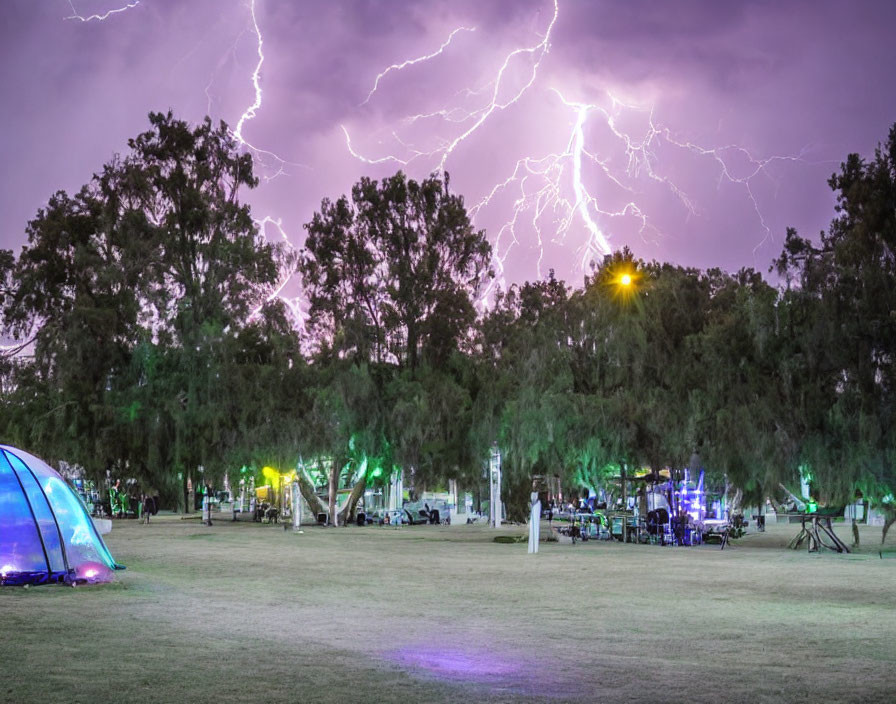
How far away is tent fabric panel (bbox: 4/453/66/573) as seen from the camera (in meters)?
15.8

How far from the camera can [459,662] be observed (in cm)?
912

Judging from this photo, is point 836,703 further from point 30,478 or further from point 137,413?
point 137,413

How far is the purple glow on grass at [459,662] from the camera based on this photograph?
851 cm

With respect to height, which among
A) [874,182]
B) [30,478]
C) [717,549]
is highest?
[874,182]

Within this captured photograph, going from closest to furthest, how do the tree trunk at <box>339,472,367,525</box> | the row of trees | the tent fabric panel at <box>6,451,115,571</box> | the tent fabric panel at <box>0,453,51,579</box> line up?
the tent fabric panel at <box>0,453,51,579</box>, the tent fabric panel at <box>6,451,115,571</box>, the row of trees, the tree trunk at <box>339,472,367,525</box>

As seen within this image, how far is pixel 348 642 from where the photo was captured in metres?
10.2

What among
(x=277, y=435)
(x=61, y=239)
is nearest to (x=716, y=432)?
(x=277, y=435)

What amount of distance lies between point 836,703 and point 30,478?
1310cm

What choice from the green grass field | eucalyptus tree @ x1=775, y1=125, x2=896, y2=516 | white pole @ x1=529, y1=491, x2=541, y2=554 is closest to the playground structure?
eucalyptus tree @ x1=775, y1=125, x2=896, y2=516

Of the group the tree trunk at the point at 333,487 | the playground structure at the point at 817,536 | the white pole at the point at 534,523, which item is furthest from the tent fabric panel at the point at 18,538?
the tree trunk at the point at 333,487

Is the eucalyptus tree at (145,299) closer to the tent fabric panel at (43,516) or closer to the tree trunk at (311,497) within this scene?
the tree trunk at (311,497)

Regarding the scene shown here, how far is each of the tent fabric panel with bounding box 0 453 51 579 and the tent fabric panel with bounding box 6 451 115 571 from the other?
1.36 ft

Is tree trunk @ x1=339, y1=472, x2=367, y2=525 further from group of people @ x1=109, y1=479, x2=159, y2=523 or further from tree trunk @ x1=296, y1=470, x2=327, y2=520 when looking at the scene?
group of people @ x1=109, y1=479, x2=159, y2=523

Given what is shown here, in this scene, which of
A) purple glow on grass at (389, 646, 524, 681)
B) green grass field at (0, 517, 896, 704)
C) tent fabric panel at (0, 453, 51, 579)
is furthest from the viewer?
tent fabric panel at (0, 453, 51, 579)
